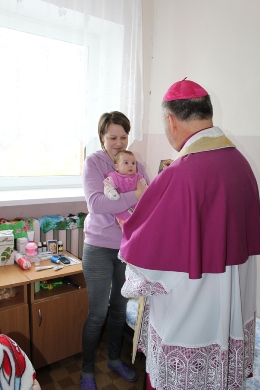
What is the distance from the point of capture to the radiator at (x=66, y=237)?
7.22 feet

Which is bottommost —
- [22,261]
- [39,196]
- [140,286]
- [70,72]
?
[22,261]

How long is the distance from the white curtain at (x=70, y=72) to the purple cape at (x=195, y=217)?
127 cm

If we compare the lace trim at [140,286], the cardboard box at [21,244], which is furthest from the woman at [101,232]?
the cardboard box at [21,244]

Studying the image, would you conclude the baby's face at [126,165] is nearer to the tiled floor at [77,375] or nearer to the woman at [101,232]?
the woman at [101,232]

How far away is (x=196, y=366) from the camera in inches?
42.8

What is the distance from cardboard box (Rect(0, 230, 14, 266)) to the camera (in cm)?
191

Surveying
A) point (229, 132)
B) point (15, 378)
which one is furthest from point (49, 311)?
point (229, 132)

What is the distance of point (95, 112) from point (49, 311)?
4.36 ft

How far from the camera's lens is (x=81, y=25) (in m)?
2.09

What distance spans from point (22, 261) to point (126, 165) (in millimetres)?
898

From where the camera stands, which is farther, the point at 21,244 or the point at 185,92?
the point at 21,244

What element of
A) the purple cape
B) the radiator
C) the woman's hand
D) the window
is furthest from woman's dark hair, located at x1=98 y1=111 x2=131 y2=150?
the radiator

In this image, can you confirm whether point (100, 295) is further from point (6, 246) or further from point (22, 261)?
point (6, 246)

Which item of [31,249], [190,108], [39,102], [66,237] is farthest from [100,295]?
[39,102]
